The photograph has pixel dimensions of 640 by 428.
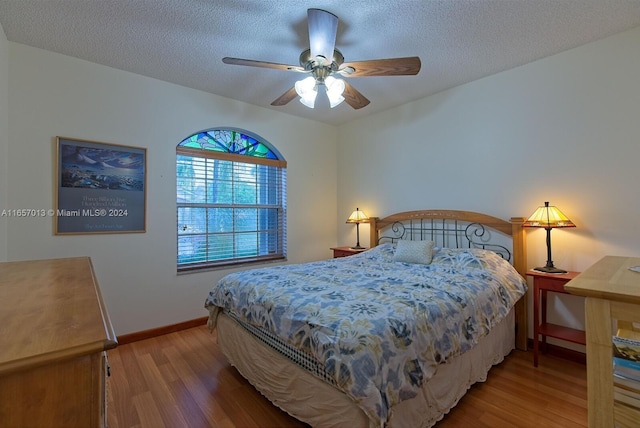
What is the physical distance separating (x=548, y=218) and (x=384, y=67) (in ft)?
5.97

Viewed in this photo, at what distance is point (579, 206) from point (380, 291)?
1943 millimetres

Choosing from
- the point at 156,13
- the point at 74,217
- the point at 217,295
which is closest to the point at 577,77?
the point at 156,13

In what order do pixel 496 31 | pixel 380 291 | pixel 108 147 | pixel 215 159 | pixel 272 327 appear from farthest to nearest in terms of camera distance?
pixel 215 159 → pixel 108 147 → pixel 496 31 → pixel 380 291 → pixel 272 327

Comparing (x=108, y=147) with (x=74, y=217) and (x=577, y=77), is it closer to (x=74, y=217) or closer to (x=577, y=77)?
(x=74, y=217)

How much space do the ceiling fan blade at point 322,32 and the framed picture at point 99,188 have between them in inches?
81.7

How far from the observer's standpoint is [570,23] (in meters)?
2.13

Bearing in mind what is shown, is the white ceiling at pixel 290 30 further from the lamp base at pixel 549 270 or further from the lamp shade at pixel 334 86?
the lamp base at pixel 549 270

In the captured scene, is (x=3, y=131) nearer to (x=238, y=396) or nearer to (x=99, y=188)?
(x=99, y=188)

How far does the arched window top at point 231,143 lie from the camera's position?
341 cm

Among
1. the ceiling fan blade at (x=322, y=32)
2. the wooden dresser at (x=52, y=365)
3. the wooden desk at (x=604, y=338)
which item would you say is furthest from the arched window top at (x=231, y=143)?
the wooden desk at (x=604, y=338)

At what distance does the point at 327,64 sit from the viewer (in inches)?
80.7

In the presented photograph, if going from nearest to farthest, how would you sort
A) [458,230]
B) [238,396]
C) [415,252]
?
1. [238,396]
2. [415,252]
3. [458,230]

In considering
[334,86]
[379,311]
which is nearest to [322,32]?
[334,86]

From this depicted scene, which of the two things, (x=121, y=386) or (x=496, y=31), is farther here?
(x=496, y=31)
